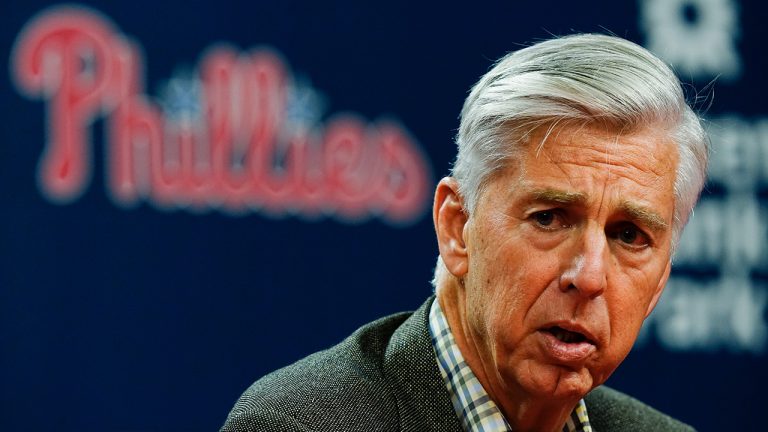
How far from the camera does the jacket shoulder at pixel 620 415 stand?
2.23 metres

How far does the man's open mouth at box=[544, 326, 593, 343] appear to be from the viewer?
5.96 feet

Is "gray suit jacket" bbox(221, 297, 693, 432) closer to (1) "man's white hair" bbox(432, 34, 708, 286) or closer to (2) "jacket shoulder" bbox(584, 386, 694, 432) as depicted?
(1) "man's white hair" bbox(432, 34, 708, 286)

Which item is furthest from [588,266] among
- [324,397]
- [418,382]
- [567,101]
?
[324,397]

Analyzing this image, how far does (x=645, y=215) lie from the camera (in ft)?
6.07

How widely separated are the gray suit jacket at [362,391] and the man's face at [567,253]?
13 cm

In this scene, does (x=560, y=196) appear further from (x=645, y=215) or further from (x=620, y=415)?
(x=620, y=415)

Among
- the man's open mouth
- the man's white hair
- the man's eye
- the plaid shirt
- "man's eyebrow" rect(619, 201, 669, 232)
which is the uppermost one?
the man's white hair

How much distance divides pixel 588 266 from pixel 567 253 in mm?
42

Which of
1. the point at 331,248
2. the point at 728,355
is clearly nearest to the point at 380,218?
the point at 331,248

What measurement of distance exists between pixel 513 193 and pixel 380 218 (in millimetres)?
2390

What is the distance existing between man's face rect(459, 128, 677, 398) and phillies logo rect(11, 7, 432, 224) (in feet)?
7.45

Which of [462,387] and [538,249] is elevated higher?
[538,249]

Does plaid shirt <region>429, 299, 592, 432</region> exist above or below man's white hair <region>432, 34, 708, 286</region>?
below

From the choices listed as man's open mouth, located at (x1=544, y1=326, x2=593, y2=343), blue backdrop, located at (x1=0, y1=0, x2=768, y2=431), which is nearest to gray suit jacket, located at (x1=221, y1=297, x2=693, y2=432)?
man's open mouth, located at (x1=544, y1=326, x2=593, y2=343)
